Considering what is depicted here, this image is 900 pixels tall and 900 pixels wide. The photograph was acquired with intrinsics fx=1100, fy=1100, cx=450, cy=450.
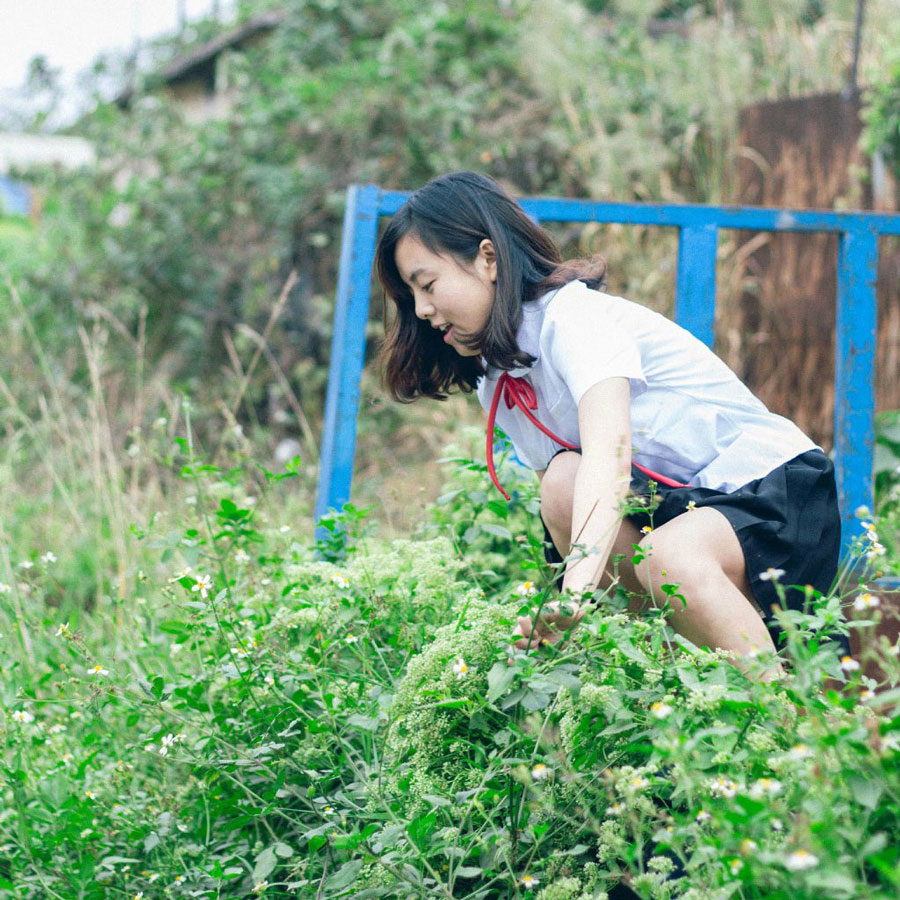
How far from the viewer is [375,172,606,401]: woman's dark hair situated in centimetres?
210

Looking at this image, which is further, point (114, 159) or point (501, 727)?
point (114, 159)

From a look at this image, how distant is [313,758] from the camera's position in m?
1.82

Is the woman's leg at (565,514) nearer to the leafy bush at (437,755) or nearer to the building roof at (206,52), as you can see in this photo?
the leafy bush at (437,755)

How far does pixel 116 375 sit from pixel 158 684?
3.97m

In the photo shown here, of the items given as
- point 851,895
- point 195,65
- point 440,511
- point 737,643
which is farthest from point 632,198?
point 195,65

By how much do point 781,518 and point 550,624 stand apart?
0.64 metres

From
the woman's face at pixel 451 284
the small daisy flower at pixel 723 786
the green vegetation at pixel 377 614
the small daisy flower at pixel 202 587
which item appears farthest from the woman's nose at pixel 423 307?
the small daisy flower at pixel 723 786

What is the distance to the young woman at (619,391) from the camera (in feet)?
6.42

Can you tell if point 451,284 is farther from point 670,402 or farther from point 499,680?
point 499,680

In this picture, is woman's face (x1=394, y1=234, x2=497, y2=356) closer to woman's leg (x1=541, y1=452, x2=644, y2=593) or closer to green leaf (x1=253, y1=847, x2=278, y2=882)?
woman's leg (x1=541, y1=452, x2=644, y2=593)

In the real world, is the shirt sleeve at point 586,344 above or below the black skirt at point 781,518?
above

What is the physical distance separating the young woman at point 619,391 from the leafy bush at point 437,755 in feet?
0.75

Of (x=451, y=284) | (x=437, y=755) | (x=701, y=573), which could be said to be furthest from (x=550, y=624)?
(x=451, y=284)

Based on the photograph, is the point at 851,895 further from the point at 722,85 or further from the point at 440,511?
the point at 722,85
